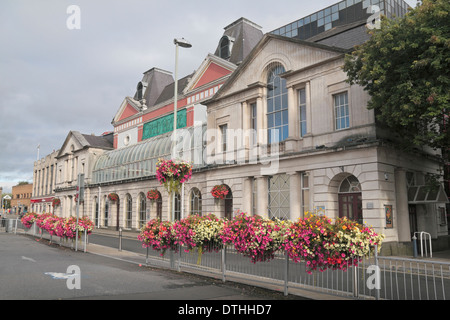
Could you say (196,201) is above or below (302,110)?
below

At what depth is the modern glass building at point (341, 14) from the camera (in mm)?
46781

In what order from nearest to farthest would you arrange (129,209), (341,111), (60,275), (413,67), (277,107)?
1. (60,275)
2. (413,67)
3. (341,111)
4. (277,107)
5. (129,209)

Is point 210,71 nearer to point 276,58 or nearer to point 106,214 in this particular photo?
point 276,58

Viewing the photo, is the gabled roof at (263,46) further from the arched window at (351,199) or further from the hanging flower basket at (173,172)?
the hanging flower basket at (173,172)

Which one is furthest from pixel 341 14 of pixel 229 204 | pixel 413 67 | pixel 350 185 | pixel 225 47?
pixel 413 67

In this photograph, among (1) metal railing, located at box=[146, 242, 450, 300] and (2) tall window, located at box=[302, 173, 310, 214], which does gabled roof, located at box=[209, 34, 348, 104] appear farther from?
→ (1) metal railing, located at box=[146, 242, 450, 300]

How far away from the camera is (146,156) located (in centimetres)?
3666

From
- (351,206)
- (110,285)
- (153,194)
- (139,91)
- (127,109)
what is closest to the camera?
(110,285)

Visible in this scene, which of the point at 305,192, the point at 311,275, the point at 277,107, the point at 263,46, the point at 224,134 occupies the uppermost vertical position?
the point at 263,46

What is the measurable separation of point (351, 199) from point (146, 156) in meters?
22.8

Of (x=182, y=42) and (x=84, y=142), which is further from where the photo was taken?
(x=84, y=142)

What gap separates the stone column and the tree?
9.22ft

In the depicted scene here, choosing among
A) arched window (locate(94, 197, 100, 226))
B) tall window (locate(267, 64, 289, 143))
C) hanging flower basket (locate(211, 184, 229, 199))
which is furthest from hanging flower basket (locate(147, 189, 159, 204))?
arched window (locate(94, 197, 100, 226))

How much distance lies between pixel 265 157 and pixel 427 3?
11.4m
